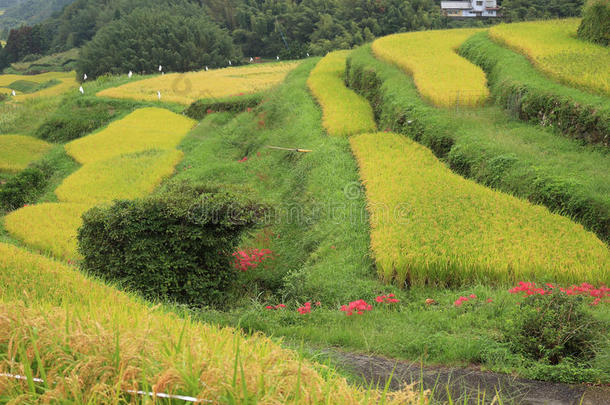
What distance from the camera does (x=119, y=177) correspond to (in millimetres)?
13664

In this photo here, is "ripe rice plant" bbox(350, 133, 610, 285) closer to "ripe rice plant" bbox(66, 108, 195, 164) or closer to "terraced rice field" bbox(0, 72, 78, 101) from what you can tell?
"ripe rice plant" bbox(66, 108, 195, 164)

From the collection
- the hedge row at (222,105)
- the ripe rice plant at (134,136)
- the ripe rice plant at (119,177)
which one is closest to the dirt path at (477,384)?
the ripe rice plant at (119,177)

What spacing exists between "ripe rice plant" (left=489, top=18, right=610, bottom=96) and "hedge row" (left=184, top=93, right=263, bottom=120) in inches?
336

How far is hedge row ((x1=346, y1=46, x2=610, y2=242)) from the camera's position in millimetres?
6773

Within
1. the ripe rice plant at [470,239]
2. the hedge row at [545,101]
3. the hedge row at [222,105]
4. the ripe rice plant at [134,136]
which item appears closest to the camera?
the ripe rice plant at [470,239]

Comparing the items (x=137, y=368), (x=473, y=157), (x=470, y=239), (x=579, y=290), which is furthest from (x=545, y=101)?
(x=137, y=368)

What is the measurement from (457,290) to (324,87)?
40.9 ft

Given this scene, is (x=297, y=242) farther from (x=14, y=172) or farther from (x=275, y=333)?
(x=14, y=172)

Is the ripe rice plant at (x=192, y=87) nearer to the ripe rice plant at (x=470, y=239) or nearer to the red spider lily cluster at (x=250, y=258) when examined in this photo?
the red spider lily cluster at (x=250, y=258)

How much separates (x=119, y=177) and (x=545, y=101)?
33.4 ft

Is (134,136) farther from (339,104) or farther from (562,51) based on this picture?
(562,51)

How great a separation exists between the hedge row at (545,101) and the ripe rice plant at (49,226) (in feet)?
28.7

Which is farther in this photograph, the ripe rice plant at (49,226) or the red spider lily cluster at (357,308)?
the ripe rice plant at (49,226)

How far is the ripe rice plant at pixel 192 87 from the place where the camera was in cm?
2300
